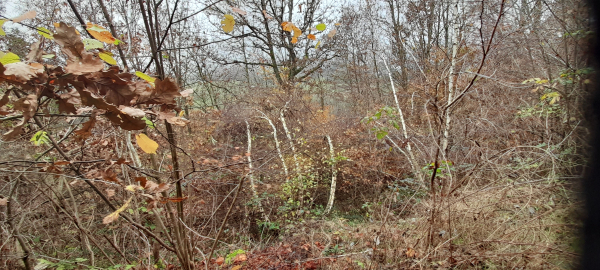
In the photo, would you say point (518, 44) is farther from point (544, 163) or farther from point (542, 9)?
point (544, 163)

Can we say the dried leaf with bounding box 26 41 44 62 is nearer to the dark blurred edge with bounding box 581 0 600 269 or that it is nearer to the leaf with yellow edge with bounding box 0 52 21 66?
the leaf with yellow edge with bounding box 0 52 21 66

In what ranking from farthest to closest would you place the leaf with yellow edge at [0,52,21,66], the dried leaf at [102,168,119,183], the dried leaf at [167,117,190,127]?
the dried leaf at [102,168,119,183], the dried leaf at [167,117,190,127], the leaf with yellow edge at [0,52,21,66]

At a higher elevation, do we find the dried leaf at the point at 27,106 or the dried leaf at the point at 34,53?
the dried leaf at the point at 34,53

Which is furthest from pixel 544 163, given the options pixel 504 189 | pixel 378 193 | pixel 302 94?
pixel 302 94

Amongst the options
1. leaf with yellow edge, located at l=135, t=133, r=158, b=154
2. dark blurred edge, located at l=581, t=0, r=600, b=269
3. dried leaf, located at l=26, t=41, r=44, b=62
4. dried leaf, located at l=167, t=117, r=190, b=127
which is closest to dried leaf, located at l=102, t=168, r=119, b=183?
leaf with yellow edge, located at l=135, t=133, r=158, b=154

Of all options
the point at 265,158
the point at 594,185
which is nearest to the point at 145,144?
the point at 594,185

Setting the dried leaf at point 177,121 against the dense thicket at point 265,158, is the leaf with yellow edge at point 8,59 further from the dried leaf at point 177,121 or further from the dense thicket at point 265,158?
the dried leaf at point 177,121

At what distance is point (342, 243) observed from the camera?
404cm

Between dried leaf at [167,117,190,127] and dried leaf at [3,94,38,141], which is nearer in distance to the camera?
dried leaf at [3,94,38,141]

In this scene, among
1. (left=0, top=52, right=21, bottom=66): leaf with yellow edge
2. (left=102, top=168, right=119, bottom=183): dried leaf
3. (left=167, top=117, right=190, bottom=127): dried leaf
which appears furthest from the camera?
(left=102, top=168, right=119, bottom=183): dried leaf

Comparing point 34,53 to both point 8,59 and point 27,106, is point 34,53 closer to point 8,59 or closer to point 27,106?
point 8,59

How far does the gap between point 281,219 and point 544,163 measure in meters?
5.21

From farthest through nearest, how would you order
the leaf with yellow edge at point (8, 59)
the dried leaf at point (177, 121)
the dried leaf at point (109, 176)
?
the dried leaf at point (109, 176)
the dried leaf at point (177, 121)
the leaf with yellow edge at point (8, 59)

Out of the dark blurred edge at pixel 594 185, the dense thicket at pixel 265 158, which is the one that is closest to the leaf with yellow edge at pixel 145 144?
the dense thicket at pixel 265 158
